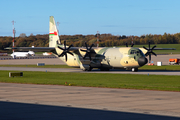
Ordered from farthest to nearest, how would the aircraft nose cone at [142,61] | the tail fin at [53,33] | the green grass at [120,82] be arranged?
the tail fin at [53,33] → the aircraft nose cone at [142,61] → the green grass at [120,82]

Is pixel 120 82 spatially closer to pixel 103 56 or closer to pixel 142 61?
pixel 142 61

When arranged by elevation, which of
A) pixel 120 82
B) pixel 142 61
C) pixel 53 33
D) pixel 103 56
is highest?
pixel 53 33

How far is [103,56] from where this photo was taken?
173 ft

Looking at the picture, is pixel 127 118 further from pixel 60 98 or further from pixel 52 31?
pixel 52 31

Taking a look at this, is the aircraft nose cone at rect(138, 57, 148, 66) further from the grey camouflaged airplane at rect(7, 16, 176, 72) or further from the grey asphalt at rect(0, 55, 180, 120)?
the grey asphalt at rect(0, 55, 180, 120)

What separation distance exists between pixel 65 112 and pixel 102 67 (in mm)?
38179

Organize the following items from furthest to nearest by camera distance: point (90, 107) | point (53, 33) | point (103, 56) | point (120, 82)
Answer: point (53, 33) < point (103, 56) < point (120, 82) < point (90, 107)

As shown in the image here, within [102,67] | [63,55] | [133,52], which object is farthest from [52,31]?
[133,52]

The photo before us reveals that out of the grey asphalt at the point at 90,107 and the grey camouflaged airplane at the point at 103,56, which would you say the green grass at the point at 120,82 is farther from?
the grey camouflaged airplane at the point at 103,56

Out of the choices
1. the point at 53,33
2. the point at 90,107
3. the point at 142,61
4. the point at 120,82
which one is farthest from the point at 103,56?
the point at 90,107

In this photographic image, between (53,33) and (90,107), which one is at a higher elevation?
(53,33)

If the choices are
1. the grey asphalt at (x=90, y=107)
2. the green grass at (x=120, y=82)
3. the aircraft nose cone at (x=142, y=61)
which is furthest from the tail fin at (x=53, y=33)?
the grey asphalt at (x=90, y=107)

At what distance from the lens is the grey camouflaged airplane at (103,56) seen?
1922 inches

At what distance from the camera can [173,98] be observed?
20.7 m
